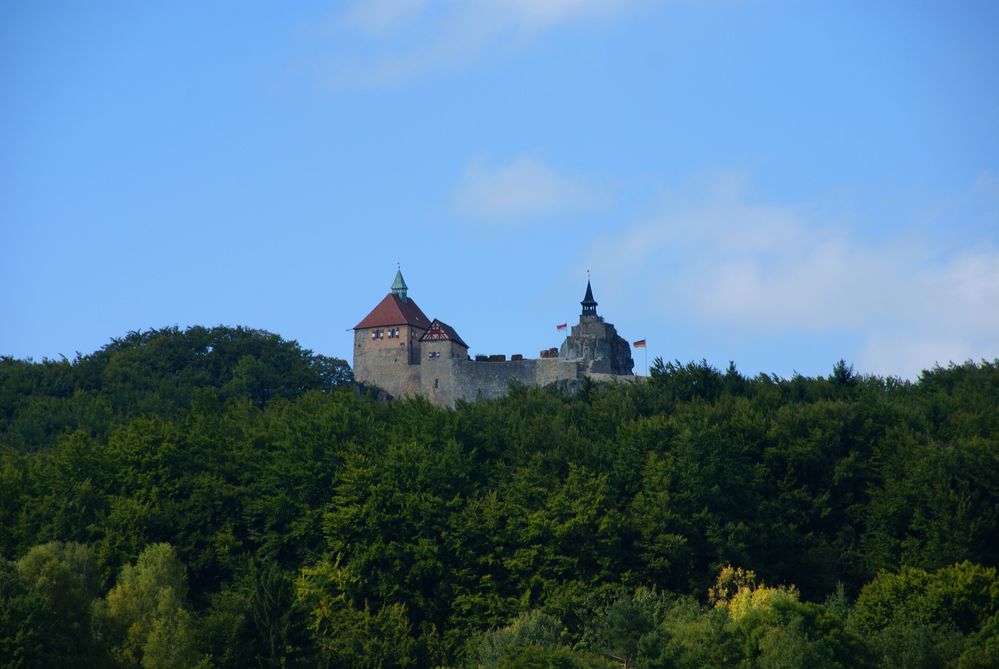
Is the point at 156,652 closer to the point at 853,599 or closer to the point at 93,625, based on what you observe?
the point at 93,625

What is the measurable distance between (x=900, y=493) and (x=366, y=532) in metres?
16.3

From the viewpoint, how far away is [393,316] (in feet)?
310

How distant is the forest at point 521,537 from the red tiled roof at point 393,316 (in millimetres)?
27537

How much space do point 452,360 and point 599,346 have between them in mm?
7671

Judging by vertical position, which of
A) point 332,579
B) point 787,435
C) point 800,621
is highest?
point 787,435

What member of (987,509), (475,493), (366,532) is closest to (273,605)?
(366,532)

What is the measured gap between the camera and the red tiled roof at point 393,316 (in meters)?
94.0

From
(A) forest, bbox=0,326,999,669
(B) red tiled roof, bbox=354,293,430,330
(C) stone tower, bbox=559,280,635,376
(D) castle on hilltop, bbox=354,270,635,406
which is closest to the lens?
(A) forest, bbox=0,326,999,669

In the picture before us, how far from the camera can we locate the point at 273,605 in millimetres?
47906

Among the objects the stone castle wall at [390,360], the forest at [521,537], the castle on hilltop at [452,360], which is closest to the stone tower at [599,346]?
the castle on hilltop at [452,360]

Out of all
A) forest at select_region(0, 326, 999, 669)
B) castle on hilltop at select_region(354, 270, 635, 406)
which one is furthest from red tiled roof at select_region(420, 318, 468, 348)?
forest at select_region(0, 326, 999, 669)

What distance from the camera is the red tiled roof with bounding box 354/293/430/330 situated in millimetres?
94000

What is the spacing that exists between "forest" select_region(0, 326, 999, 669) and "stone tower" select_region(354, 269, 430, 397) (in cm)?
2382

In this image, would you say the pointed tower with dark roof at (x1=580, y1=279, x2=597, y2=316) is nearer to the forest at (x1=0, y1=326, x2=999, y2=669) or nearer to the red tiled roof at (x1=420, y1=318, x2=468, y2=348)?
the red tiled roof at (x1=420, y1=318, x2=468, y2=348)
